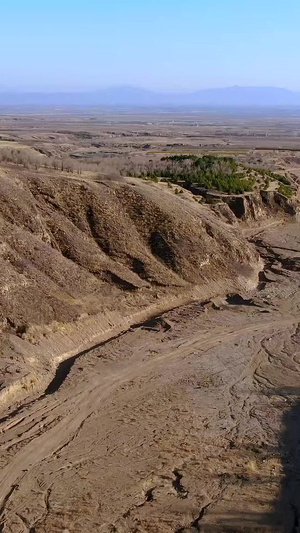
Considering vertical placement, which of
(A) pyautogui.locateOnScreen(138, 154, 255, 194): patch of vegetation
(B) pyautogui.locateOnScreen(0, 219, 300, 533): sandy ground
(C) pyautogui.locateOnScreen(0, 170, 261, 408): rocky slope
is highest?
(A) pyautogui.locateOnScreen(138, 154, 255, 194): patch of vegetation

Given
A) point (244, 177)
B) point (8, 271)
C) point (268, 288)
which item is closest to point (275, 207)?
point (244, 177)

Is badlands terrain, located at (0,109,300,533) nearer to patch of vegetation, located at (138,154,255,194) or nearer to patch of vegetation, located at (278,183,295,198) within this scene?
patch of vegetation, located at (138,154,255,194)

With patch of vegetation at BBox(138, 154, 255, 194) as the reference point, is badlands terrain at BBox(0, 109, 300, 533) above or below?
below

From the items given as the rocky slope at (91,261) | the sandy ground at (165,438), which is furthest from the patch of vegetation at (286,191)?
the sandy ground at (165,438)

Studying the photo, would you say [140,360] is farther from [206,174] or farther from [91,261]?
[206,174]

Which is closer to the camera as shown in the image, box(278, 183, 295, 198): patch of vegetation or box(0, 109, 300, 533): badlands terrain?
box(0, 109, 300, 533): badlands terrain

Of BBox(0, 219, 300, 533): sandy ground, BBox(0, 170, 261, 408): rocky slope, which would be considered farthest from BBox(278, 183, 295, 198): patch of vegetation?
BBox(0, 219, 300, 533): sandy ground

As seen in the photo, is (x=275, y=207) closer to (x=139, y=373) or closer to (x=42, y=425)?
(x=139, y=373)
